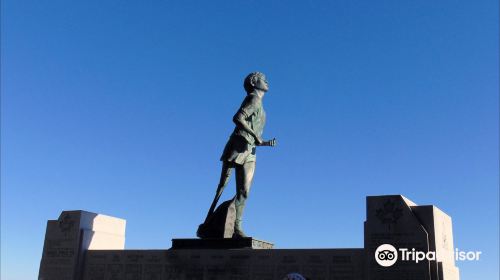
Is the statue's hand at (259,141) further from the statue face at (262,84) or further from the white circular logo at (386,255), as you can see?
the white circular logo at (386,255)

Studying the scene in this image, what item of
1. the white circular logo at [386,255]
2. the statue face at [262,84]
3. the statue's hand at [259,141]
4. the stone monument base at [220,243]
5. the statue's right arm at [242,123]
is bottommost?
the white circular logo at [386,255]

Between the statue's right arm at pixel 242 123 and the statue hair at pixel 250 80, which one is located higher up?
the statue hair at pixel 250 80

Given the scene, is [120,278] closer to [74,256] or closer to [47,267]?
[74,256]

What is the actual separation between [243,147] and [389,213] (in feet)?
14.1

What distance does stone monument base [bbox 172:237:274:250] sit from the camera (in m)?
12.5

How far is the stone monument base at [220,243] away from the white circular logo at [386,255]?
122 inches

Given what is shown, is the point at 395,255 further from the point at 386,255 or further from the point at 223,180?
the point at 223,180

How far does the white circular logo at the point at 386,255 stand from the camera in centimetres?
1060

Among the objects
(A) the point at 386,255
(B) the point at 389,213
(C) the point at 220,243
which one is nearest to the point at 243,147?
(C) the point at 220,243

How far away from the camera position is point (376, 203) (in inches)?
440

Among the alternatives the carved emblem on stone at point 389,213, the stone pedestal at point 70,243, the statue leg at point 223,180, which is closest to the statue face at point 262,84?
the statue leg at point 223,180

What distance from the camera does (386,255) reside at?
421 inches

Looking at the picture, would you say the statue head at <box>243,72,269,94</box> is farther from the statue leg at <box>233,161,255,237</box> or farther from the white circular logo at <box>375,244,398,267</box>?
the white circular logo at <box>375,244,398,267</box>

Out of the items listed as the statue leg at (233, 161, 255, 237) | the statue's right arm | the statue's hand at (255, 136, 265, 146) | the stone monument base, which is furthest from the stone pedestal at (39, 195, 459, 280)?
the statue's right arm
